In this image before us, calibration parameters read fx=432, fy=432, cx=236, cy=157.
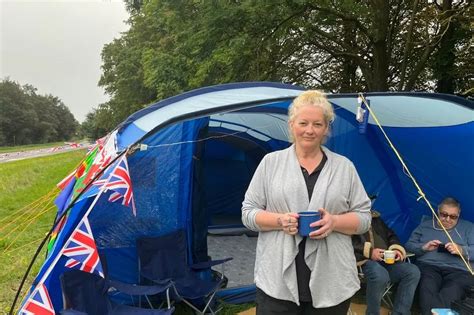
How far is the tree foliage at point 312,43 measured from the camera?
20.7 feet

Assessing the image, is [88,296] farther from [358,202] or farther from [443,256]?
[443,256]

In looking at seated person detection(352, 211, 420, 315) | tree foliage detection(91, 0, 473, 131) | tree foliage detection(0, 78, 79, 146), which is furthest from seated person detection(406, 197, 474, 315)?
tree foliage detection(0, 78, 79, 146)

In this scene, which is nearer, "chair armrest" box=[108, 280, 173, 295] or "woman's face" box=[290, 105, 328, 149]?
"woman's face" box=[290, 105, 328, 149]

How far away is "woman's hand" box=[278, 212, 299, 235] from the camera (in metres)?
1.49

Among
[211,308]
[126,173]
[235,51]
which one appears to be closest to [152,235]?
[211,308]

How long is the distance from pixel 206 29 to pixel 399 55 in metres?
4.27

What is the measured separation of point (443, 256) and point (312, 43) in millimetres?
5370

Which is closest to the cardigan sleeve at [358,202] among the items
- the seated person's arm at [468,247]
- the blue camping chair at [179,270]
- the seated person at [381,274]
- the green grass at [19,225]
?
the seated person at [381,274]

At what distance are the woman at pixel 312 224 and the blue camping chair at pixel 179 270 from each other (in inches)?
64.1

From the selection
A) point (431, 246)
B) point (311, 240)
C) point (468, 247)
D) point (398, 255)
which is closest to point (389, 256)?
point (398, 255)

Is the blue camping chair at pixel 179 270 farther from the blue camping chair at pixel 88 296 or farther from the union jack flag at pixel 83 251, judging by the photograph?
the union jack flag at pixel 83 251

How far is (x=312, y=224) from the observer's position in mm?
1478

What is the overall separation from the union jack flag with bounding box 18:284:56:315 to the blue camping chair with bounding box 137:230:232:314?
1.15 m

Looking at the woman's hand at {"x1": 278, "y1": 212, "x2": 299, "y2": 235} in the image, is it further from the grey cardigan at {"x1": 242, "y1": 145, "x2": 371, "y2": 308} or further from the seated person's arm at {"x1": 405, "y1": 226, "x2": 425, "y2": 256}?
the seated person's arm at {"x1": 405, "y1": 226, "x2": 425, "y2": 256}
